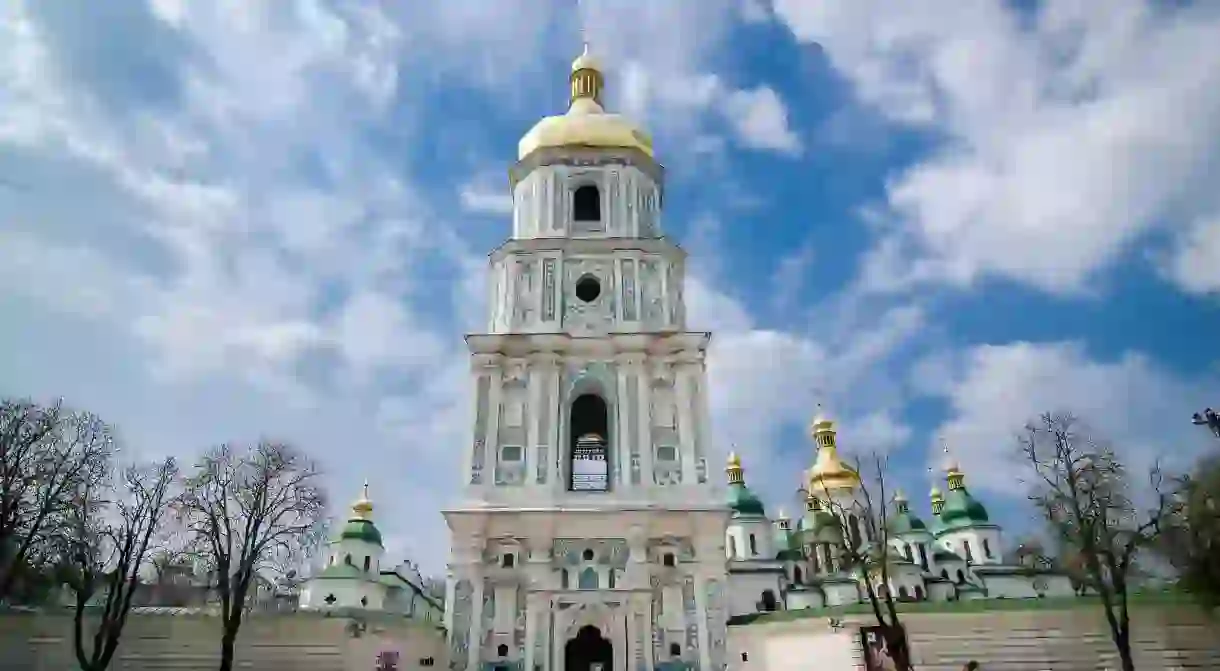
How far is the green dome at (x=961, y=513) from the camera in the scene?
5228 centimetres

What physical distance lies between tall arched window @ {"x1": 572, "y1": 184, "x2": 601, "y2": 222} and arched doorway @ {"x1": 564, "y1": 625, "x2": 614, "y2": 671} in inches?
582

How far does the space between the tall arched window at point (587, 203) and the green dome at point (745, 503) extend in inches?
912

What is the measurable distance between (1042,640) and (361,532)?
31.7m

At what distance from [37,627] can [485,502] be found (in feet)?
40.2

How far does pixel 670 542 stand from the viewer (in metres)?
25.5

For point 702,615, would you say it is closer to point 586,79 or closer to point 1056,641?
point 1056,641

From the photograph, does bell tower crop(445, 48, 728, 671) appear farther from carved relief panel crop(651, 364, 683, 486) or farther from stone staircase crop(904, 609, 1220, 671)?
stone staircase crop(904, 609, 1220, 671)

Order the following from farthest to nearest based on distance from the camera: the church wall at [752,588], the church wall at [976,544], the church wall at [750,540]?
the church wall at [976,544] → the church wall at [750,540] → the church wall at [752,588]

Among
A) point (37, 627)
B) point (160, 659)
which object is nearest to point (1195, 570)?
point (160, 659)

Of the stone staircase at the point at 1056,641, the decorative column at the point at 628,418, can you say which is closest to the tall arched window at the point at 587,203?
the decorative column at the point at 628,418

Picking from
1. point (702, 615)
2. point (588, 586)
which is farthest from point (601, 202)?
point (702, 615)

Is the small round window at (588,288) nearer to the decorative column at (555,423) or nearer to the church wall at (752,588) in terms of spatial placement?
the decorative column at (555,423)

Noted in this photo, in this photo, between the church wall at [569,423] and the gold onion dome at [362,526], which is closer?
the church wall at [569,423]

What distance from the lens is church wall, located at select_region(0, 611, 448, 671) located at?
2322 cm
